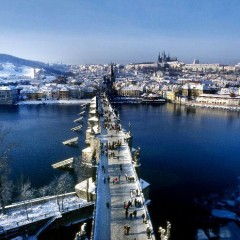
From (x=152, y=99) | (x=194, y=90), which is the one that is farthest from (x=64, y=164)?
(x=194, y=90)

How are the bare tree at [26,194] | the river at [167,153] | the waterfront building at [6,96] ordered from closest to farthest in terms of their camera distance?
the bare tree at [26,194], the river at [167,153], the waterfront building at [6,96]

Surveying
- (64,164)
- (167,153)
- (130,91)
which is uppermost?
(130,91)

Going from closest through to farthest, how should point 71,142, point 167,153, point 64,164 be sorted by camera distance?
point 64,164 → point 167,153 → point 71,142

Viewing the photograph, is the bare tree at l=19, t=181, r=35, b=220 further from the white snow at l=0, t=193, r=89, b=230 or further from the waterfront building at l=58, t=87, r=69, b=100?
the waterfront building at l=58, t=87, r=69, b=100

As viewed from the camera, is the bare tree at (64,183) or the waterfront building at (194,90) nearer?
the bare tree at (64,183)

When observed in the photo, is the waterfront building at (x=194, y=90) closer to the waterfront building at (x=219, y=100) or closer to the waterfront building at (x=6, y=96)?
the waterfront building at (x=219, y=100)

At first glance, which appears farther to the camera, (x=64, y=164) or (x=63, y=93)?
(x=63, y=93)

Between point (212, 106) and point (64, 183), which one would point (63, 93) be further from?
point (64, 183)

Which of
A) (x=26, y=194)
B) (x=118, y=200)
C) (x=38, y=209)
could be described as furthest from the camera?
(x=26, y=194)

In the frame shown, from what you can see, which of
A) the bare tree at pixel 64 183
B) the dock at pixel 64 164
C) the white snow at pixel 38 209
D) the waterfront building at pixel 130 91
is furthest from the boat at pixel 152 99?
the white snow at pixel 38 209
